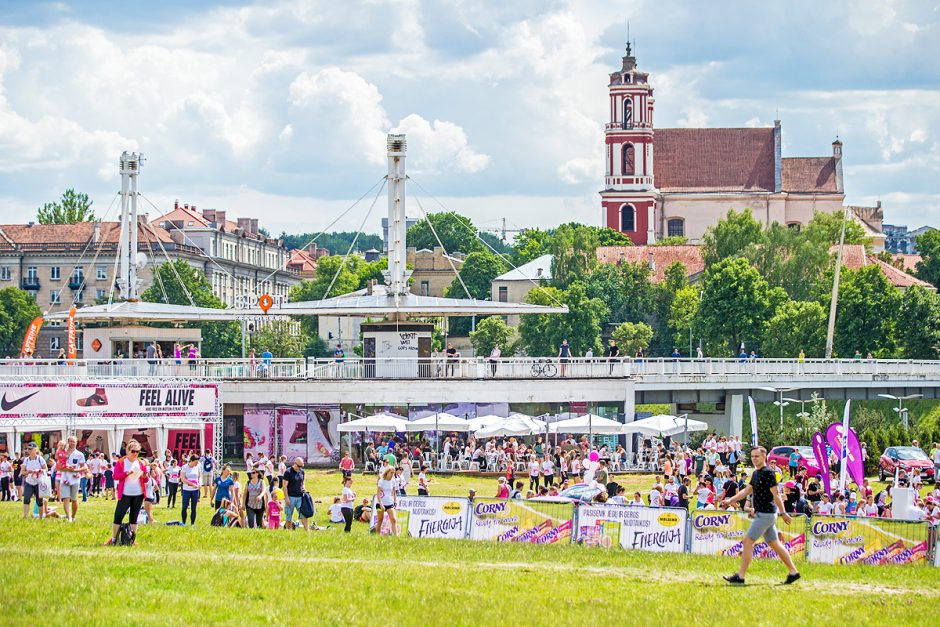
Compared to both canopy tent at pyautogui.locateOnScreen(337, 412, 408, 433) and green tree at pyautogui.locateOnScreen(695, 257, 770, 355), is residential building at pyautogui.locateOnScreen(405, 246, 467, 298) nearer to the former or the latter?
green tree at pyautogui.locateOnScreen(695, 257, 770, 355)

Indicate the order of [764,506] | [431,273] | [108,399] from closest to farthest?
1. [764,506]
2. [108,399]
3. [431,273]

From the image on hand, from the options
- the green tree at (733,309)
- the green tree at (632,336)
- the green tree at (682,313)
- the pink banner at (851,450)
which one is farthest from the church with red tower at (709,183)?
the pink banner at (851,450)

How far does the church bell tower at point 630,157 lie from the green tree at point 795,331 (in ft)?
193

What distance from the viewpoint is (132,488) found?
22.4 meters

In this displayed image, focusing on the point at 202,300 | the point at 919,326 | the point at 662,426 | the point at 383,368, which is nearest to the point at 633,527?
the point at 662,426

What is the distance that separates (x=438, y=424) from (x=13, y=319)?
284ft

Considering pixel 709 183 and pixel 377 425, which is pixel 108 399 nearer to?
pixel 377 425

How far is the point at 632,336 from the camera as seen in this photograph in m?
116

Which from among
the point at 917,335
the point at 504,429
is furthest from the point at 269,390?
the point at 917,335

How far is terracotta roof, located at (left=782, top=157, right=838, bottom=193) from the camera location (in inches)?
6629

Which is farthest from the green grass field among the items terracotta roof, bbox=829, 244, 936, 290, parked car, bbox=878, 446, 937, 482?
terracotta roof, bbox=829, 244, 936, 290

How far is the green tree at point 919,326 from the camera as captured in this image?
8519 centimetres

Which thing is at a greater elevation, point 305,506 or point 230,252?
point 230,252

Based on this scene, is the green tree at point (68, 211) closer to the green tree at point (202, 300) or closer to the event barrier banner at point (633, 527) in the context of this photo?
the green tree at point (202, 300)
